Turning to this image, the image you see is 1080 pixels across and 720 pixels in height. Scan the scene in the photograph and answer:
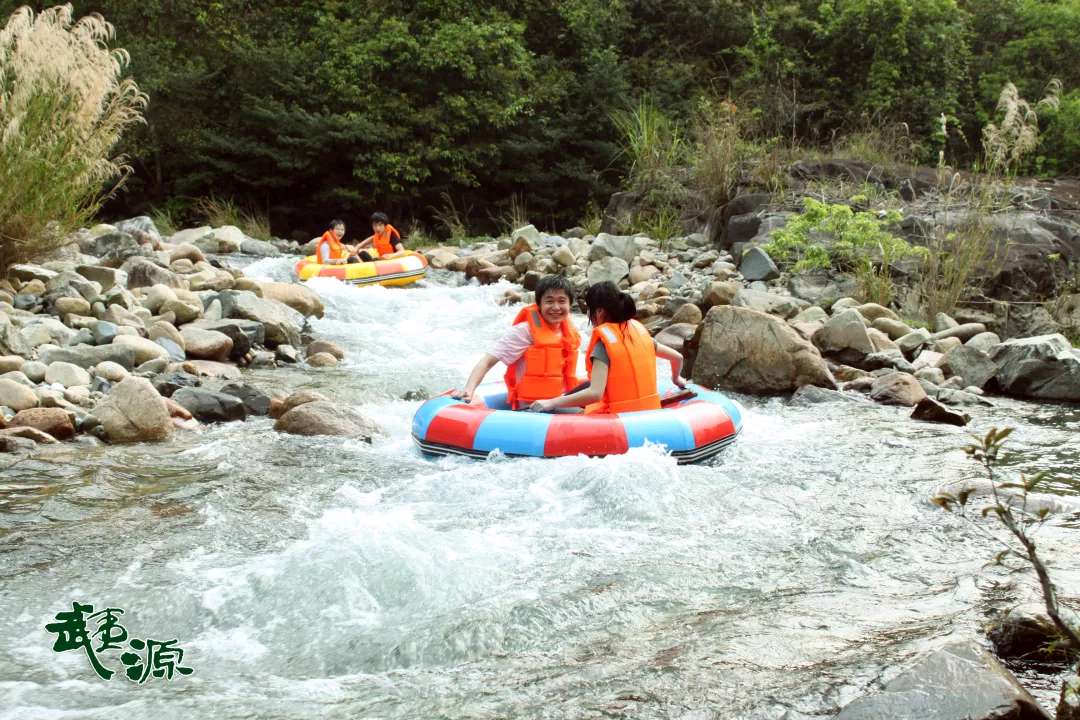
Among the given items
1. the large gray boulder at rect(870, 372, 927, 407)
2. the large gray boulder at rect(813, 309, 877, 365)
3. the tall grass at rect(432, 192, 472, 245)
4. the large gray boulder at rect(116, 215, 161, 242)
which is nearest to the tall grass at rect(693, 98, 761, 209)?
the large gray boulder at rect(813, 309, 877, 365)

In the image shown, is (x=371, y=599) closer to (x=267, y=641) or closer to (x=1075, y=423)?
(x=267, y=641)

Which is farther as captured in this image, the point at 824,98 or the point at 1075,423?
the point at 824,98

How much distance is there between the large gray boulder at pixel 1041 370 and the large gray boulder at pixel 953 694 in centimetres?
559

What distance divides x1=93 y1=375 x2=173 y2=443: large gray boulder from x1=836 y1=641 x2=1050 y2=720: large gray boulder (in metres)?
4.59

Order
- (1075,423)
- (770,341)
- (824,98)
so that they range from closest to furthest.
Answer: (1075,423), (770,341), (824,98)

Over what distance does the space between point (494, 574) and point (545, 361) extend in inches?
90.9

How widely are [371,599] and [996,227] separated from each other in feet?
28.2

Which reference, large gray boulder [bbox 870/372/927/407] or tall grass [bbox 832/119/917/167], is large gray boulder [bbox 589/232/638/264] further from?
large gray boulder [bbox 870/372/927/407]

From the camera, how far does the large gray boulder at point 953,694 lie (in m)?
2.59

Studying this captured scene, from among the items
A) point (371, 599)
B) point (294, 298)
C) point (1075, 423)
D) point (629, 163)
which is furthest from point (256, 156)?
point (371, 599)

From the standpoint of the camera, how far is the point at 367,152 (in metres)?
19.0

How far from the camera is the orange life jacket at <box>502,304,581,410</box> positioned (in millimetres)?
6242

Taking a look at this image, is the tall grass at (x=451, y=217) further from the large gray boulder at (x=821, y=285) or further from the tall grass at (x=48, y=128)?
the tall grass at (x=48, y=128)

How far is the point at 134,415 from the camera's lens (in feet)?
20.4
